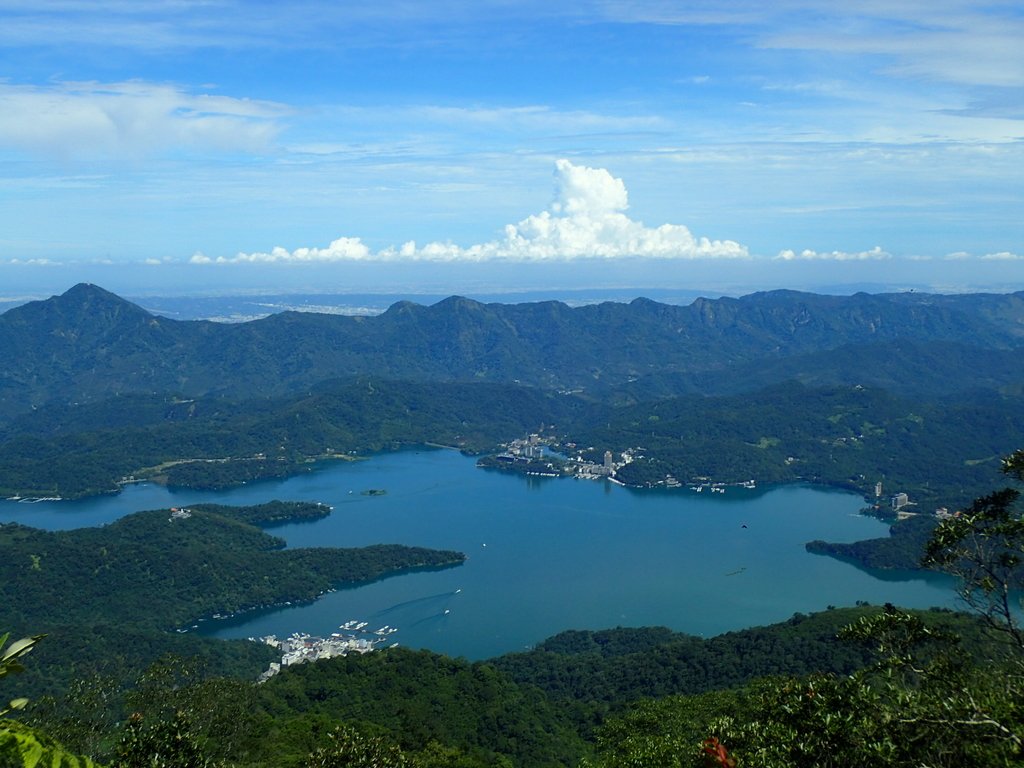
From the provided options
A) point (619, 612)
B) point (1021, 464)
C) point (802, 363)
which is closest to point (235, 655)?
point (619, 612)

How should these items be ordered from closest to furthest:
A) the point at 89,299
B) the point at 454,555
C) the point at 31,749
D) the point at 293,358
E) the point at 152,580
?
the point at 31,749
the point at 152,580
the point at 454,555
the point at 293,358
the point at 89,299

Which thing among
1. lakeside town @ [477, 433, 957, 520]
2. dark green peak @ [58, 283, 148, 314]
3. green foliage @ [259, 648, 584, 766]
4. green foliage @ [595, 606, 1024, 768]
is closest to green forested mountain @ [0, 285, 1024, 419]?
dark green peak @ [58, 283, 148, 314]

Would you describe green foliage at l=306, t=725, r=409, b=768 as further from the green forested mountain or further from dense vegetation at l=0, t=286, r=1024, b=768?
the green forested mountain

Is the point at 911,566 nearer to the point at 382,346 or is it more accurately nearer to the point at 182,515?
the point at 182,515

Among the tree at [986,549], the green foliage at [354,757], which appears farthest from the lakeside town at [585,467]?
the tree at [986,549]

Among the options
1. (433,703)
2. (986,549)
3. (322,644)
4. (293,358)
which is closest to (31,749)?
(986,549)

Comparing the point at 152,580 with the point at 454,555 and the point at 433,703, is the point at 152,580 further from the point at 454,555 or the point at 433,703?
the point at 433,703

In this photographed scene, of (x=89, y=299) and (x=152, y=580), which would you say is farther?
(x=89, y=299)

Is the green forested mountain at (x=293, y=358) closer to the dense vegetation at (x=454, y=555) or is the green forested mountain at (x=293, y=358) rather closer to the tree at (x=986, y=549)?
the dense vegetation at (x=454, y=555)

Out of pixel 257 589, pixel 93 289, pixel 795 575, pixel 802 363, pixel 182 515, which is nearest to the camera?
pixel 257 589
